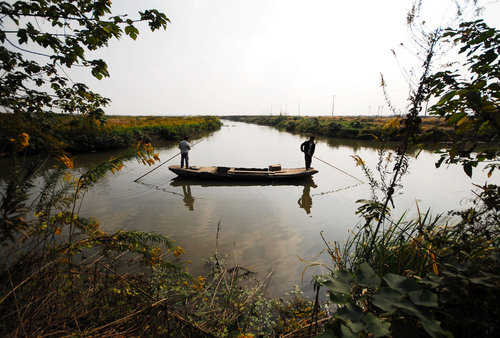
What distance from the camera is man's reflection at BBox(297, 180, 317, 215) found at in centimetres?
768

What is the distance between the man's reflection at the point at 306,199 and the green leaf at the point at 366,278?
6.35 m

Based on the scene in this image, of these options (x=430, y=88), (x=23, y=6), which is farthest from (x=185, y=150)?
(x=430, y=88)

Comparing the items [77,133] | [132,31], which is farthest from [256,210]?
[77,133]

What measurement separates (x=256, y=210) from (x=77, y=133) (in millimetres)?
15305

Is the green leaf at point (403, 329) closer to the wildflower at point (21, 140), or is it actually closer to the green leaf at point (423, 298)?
the green leaf at point (423, 298)

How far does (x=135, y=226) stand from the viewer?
5824 mm

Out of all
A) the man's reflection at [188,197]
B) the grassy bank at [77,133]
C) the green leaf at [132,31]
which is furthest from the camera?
the man's reflection at [188,197]

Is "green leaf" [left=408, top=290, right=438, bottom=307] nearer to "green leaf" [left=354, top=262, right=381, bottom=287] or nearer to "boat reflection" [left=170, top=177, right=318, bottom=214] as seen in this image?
"green leaf" [left=354, top=262, right=381, bottom=287]

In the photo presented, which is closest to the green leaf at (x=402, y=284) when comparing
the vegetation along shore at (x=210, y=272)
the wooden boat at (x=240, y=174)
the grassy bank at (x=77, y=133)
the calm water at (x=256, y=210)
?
the vegetation along shore at (x=210, y=272)

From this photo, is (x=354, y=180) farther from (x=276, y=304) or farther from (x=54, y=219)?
(x=54, y=219)

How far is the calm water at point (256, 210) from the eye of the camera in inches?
188

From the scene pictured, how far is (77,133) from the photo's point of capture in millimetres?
14961

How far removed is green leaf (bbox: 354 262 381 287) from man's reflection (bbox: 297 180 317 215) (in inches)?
250

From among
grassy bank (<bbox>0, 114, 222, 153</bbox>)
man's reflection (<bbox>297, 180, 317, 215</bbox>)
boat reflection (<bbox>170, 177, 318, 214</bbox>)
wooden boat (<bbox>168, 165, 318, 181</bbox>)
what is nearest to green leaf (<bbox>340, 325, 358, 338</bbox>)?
grassy bank (<bbox>0, 114, 222, 153</bbox>)
